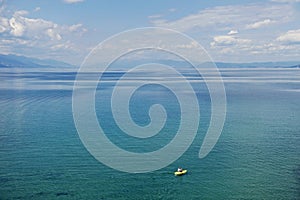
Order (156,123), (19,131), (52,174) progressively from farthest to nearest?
(156,123), (19,131), (52,174)

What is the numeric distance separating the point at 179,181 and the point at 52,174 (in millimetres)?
11340

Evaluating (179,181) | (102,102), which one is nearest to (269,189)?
(179,181)

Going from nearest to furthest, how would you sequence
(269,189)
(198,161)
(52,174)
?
(269,189) < (52,174) < (198,161)

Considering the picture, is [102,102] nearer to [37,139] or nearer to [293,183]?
[37,139]

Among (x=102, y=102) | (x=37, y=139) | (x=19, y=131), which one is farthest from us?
(x=102, y=102)

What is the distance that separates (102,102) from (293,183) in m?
50.2

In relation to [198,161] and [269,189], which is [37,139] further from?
[269,189]

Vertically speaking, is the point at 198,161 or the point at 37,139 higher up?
the point at 37,139

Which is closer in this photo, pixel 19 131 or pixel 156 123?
pixel 19 131

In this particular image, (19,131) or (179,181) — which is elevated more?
(19,131)

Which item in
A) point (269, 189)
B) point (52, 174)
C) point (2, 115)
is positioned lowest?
point (269, 189)

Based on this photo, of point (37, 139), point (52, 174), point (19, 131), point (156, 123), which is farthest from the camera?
point (156, 123)

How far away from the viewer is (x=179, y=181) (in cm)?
2967

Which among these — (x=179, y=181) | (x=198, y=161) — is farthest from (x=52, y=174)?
(x=198, y=161)
